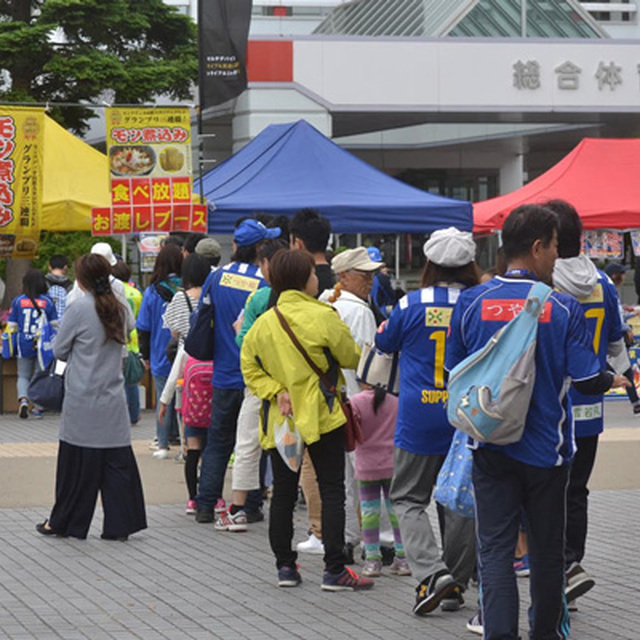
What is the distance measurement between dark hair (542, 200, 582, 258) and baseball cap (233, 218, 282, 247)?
3.02 meters

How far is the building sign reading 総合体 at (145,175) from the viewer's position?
1705 cm

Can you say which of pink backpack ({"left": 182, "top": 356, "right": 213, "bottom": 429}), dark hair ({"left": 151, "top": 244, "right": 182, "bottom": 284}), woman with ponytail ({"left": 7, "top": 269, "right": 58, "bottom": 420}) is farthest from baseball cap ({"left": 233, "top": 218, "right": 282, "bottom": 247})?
woman with ponytail ({"left": 7, "top": 269, "right": 58, "bottom": 420})

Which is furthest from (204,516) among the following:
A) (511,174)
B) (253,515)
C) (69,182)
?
(511,174)

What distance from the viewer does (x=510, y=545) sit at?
5.64m

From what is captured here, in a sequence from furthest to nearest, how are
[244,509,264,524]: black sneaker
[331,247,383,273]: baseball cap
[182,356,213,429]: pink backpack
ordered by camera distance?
[182,356,213,429]: pink backpack, [244,509,264,524]: black sneaker, [331,247,383,273]: baseball cap

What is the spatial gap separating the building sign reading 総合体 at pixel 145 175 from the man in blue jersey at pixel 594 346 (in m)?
10.3

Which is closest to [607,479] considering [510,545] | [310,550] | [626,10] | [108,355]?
[310,550]

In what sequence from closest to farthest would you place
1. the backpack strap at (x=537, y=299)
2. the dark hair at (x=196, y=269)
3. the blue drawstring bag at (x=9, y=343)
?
the backpack strap at (x=537, y=299) < the dark hair at (x=196, y=269) < the blue drawstring bag at (x=9, y=343)

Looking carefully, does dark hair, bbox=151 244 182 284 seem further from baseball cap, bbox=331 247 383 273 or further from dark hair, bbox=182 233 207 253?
baseball cap, bbox=331 247 383 273

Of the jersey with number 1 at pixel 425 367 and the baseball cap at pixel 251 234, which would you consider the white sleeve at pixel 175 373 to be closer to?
the baseball cap at pixel 251 234

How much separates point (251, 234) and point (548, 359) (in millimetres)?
4227

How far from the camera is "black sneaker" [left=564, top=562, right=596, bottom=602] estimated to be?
691 centimetres

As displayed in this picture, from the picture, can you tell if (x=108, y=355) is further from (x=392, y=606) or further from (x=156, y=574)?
(x=392, y=606)

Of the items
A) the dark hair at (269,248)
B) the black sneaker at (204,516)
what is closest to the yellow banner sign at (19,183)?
the black sneaker at (204,516)
